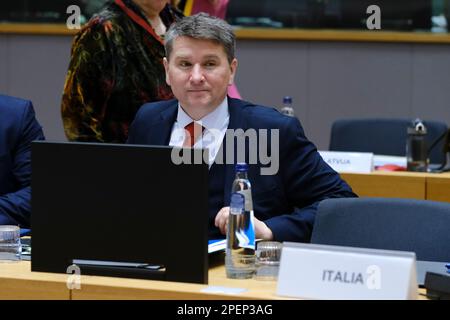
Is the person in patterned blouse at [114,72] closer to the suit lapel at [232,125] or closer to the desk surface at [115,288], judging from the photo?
the suit lapel at [232,125]

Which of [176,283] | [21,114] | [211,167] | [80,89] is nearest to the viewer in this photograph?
[176,283]

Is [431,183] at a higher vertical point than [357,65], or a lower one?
lower

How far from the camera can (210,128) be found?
2.98 m

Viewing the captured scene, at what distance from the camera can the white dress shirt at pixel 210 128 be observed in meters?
2.95

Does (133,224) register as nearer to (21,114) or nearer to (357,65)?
(21,114)

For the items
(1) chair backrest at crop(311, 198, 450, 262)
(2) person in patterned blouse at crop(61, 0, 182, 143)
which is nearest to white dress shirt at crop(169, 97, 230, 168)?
(1) chair backrest at crop(311, 198, 450, 262)

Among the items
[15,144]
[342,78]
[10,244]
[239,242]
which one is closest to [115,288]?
[239,242]

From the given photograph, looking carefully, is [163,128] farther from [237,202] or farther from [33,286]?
[33,286]

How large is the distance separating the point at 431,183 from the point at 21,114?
194 centimetres

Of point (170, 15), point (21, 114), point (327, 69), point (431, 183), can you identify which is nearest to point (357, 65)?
point (327, 69)

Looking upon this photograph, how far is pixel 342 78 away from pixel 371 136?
1.69 m

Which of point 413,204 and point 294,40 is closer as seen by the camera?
point 413,204

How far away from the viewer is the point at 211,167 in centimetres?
293

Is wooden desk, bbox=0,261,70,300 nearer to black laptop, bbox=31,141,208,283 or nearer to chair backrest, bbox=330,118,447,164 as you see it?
black laptop, bbox=31,141,208,283
